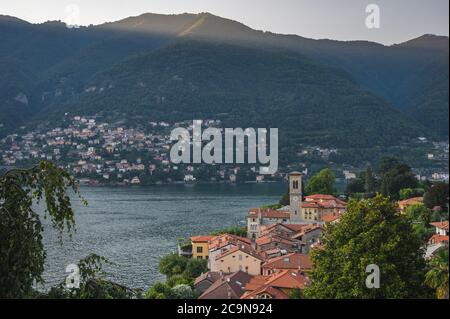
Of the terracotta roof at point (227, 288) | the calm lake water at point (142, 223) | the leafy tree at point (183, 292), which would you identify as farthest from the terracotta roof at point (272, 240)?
the leafy tree at point (183, 292)

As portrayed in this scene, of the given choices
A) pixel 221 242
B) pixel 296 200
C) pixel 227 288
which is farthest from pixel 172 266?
pixel 296 200

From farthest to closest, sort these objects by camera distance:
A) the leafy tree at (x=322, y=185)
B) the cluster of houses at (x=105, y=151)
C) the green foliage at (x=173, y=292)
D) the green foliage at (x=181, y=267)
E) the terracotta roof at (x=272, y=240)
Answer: the cluster of houses at (x=105, y=151), the leafy tree at (x=322, y=185), the terracotta roof at (x=272, y=240), the green foliage at (x=181, y=267), the green foliage at (x=173, y=292)

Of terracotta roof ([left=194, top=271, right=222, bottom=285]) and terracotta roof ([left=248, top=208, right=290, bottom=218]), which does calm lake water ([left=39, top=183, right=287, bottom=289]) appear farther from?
terracotta roof ([left=248, top=208, right=290, bottom=218])

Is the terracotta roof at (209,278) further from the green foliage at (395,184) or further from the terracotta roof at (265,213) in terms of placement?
the green foliage at (395,184)

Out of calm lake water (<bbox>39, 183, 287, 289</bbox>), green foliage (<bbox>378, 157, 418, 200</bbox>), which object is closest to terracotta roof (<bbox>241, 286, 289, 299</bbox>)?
calm lake water (<bbox>39, 183, 287, 289</bbox>)

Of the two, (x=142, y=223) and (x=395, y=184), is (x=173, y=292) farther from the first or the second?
(x=142, y=223)
